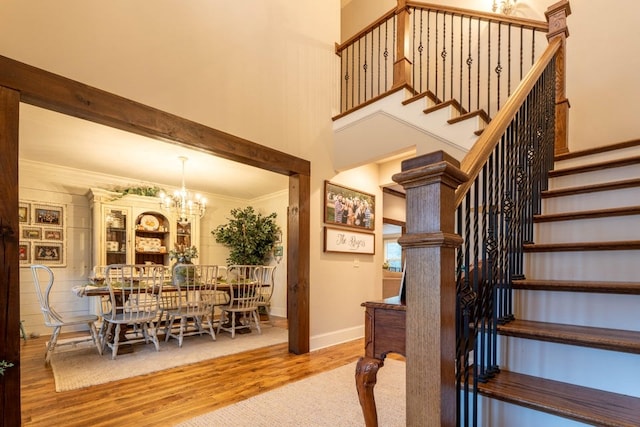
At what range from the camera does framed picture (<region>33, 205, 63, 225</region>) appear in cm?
469

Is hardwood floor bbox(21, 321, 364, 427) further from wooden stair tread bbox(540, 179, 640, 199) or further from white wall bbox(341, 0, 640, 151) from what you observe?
white wall bbox(341, 0, 640, 151)

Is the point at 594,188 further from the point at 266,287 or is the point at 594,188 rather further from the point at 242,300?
the point at 266,287

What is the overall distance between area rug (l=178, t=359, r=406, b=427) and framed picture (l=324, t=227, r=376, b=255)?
1.56 meters

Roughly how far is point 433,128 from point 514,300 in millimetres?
1954

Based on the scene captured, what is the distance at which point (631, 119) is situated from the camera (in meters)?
3.30

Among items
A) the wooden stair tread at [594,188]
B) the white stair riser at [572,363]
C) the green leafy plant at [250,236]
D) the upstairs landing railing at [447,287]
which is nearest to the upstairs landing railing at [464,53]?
the wooden stair tread at [594,188]

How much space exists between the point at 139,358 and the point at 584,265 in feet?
12.7

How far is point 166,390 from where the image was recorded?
2574 millimetres

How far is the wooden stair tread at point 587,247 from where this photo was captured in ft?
4.79

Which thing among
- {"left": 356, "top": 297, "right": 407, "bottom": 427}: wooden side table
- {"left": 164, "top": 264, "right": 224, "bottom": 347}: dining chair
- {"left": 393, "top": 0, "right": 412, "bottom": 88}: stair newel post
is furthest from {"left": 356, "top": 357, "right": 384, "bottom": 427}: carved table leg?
{"left": 164, "top": 264, "right": 224, "bottom": 347}: dining chair

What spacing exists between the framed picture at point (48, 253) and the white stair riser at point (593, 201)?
604cm

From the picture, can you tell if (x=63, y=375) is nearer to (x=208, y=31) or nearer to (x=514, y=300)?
(x=208, y=31)

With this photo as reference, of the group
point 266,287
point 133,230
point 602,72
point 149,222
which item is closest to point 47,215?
point 133,230

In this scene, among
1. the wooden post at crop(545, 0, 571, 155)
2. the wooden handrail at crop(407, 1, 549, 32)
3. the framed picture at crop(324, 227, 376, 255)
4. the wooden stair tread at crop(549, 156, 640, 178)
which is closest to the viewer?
the wooden stair tread at crop(549, 156, 640, 178)
